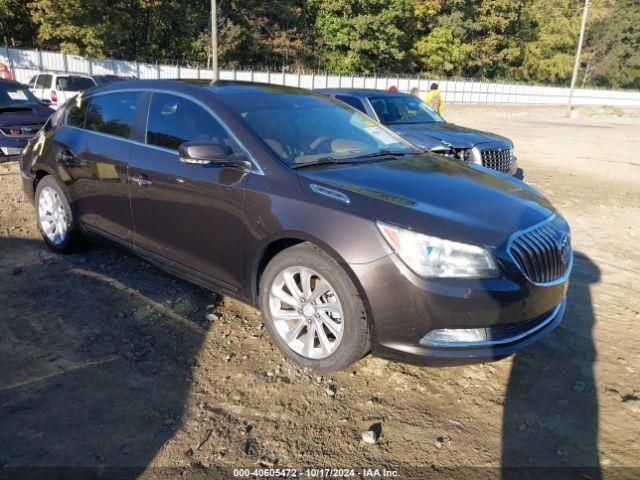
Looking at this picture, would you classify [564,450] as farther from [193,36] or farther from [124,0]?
[193,36]

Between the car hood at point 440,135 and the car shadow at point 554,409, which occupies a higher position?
the car hood at point 440,135

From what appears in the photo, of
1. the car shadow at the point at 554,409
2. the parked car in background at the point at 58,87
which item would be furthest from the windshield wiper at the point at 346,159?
the parked car in background at the point at 58,87

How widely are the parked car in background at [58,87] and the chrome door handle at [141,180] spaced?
45.2ft

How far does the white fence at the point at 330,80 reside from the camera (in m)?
28.6

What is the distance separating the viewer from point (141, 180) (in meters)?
4.00

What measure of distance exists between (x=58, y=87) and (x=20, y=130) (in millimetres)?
7979

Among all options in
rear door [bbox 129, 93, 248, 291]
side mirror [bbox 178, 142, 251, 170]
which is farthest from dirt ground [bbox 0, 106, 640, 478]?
side mirror [bbox 178, 142, 251, 170]

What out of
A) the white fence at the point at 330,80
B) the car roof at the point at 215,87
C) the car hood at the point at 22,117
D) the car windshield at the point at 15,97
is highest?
the white fence at the point at 330,80

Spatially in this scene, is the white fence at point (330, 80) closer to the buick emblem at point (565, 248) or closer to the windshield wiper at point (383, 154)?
the windshield wiper at point (383, 154)

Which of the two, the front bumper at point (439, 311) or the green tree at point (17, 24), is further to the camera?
the green tree at point (17, 24)

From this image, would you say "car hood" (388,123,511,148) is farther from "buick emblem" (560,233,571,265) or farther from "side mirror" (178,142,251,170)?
"side mirror" (178,142,251,170)

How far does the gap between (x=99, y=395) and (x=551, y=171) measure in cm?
1080

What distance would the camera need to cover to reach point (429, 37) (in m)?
52.5

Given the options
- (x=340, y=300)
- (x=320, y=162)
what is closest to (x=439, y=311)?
(x=340, y=300)
